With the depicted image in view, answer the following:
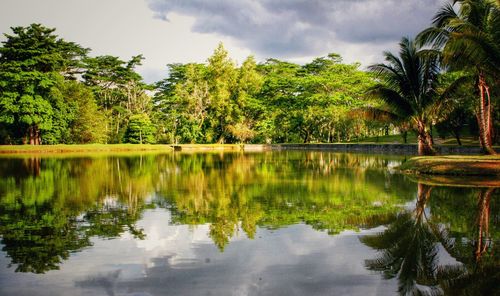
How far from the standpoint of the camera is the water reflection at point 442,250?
5.74m

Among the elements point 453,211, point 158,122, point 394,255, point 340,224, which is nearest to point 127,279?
point 394,255

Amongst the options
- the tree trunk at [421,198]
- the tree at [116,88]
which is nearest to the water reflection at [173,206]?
the tree trunk at [421,198]

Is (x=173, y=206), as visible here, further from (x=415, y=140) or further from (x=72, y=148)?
(x=415, y=140)

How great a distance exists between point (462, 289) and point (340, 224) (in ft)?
13.7

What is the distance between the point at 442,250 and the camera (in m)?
7.33

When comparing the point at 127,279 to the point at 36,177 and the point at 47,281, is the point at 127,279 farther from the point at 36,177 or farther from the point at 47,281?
the point at 36,177

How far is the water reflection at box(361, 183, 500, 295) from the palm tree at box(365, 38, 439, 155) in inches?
549

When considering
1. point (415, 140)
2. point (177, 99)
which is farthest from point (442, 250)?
point (177, 99)

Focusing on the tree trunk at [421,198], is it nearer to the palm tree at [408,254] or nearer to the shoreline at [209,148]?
the palm tree at [408,254]

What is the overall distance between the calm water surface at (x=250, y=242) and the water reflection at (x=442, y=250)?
0.07 feet

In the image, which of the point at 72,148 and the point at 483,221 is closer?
the point at 483,221

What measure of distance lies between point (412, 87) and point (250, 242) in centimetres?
1995

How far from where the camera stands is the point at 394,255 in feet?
23.3

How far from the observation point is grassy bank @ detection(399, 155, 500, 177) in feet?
61.8
